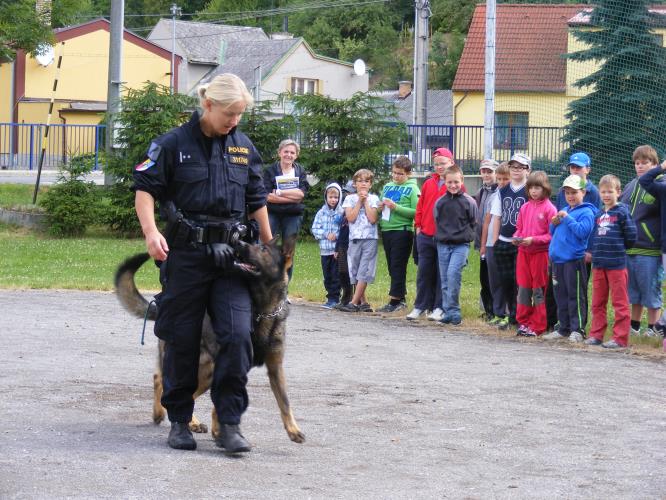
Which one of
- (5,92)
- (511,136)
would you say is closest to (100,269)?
(511,136)

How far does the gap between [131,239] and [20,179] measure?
8855mm

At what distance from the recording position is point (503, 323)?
37.5 feet

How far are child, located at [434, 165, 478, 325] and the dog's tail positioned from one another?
5489mm

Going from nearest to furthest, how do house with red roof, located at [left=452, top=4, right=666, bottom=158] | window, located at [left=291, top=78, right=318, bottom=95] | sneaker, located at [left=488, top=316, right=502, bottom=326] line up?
sneaker, located at [left=488, top=316, right=502, bottom=326] → house with red roof, located at [left=452, top=4, right=666, bottom=158] → window, located at [left=291, top=78, right=318, bottom=95]

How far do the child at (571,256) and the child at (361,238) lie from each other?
276 cm

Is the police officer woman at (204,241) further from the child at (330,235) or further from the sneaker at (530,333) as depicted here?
the child at (330,235)

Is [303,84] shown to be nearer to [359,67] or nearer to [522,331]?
[359,67]

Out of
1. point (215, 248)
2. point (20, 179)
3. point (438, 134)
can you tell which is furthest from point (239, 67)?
point (215, 248)

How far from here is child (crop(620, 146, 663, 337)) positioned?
34.8 feet

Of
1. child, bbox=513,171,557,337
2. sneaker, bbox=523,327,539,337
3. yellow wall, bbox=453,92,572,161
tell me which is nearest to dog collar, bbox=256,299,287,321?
child, bbox=513,171,557,337

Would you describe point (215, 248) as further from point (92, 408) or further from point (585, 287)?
point (585, 287)

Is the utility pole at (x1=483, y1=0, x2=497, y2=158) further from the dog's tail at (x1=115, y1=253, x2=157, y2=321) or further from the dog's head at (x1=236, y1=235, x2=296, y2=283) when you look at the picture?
the dog's head at (x1=236, y1=235, x2=296, y2=283)

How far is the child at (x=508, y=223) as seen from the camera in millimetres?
11273

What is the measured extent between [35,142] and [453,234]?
22169 mm
